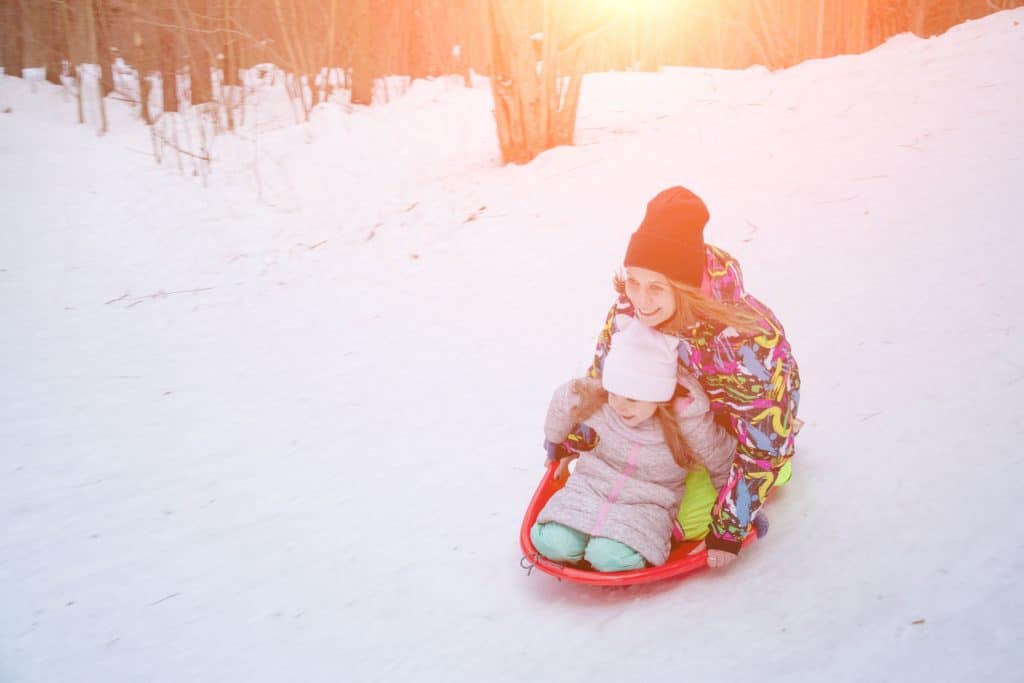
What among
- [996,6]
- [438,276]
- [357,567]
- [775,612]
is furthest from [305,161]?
[996,6]

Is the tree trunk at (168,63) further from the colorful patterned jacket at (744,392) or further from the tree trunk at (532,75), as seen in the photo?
the colorful patterned jacket at (744,392)

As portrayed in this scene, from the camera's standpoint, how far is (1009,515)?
1755 mm

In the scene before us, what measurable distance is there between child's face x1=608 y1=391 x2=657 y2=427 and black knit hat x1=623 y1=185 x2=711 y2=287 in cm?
37

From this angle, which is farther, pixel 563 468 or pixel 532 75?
pixel 532 75

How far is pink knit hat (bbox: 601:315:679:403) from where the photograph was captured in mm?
1902

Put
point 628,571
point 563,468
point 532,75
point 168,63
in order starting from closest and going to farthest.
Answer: point 628,571, point 563,468, point 532,75, point 168,63

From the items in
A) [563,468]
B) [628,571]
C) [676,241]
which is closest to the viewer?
[676,241]

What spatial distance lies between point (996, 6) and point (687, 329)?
885 centimetres

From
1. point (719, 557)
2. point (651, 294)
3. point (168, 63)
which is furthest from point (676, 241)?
point (168, 63)

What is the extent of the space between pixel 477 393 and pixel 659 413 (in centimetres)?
143

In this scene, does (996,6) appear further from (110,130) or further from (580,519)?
(110,130)

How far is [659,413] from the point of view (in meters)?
2.00

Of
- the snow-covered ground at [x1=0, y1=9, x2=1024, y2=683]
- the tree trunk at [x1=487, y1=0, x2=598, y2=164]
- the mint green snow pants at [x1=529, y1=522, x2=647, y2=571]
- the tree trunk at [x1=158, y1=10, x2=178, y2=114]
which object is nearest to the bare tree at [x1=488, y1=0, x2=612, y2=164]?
the tree trunk at [x1=487, y1=0, x2=598, y2=164]

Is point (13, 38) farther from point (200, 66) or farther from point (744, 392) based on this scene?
point (744, 392)
